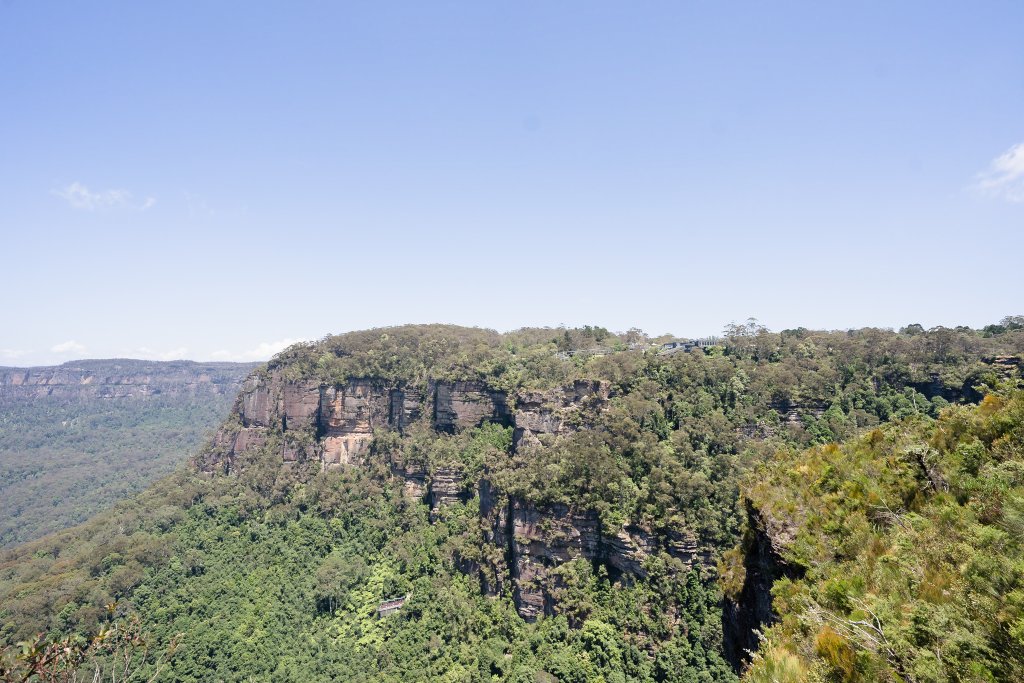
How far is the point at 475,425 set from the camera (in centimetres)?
5741

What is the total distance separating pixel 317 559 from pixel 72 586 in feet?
67.3

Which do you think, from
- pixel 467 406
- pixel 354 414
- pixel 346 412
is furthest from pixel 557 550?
pixel 346 412

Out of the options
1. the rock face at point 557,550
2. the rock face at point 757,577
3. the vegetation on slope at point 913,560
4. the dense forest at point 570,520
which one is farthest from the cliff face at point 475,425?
the vegetation on slope at point 913,560

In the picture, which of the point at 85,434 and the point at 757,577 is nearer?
the point at 757,577

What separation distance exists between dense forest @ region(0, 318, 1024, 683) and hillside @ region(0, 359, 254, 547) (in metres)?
60.8

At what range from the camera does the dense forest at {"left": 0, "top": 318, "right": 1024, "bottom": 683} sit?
11.6 m

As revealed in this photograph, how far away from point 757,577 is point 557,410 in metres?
30.9

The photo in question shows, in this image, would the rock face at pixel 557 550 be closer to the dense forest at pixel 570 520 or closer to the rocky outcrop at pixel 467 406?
the dense forest at pixel 570 520

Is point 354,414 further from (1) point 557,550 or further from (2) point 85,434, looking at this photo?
(2) point 85,434

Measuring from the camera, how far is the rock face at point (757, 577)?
15.4 m

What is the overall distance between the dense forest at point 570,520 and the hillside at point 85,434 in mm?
60832

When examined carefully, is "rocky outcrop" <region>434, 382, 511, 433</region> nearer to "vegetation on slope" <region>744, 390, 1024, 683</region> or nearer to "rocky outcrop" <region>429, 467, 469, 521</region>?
"rocky outcrop" <region>429, 467, 469, 521</region>

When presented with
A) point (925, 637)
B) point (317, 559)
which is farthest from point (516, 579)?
point (925, 637)

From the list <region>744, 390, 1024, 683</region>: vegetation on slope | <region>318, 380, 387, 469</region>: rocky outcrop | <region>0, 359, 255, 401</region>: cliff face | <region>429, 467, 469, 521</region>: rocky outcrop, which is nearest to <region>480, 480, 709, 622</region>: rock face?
<region>429, 467, 469, 521</region>: rocky outcrop
